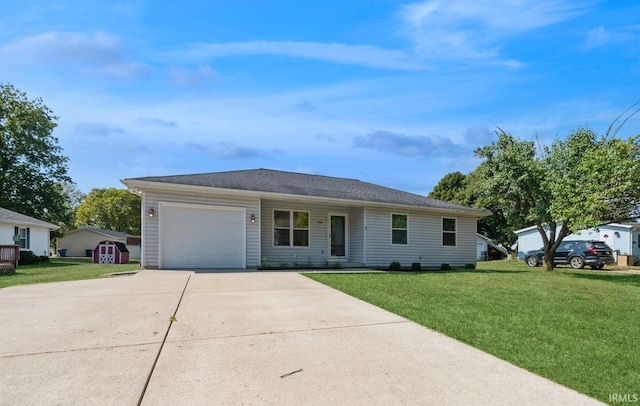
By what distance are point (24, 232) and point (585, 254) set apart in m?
32.7

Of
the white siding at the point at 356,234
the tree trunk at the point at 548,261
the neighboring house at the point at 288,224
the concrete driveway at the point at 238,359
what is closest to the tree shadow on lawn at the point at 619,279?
the tree trunk at the point at 548,261

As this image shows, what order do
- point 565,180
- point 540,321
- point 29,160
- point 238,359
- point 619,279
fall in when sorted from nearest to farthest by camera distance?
point 238,359
point 540,321
point 565,180
point 619,279
point 29,160

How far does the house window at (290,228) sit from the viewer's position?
14026 millimetres

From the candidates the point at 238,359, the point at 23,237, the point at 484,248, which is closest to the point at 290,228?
the point at 238,359

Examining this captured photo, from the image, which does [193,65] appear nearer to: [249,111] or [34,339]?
[249,111]

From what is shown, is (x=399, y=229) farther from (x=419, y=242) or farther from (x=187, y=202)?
(x=187, y=202)

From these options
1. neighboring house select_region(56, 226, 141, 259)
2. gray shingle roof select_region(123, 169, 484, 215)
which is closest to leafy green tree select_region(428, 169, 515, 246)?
gray shingle roof select_region(123, 169, 484, 215)

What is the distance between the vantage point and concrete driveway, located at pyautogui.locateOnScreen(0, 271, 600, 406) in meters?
2.94

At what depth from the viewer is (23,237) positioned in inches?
909

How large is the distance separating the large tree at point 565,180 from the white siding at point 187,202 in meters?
10.2

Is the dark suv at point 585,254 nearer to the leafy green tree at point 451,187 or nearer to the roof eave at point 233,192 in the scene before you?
the roof eave at point 233,192

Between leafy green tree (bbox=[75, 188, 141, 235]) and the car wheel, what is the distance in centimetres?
4362

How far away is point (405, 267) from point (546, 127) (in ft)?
29.3

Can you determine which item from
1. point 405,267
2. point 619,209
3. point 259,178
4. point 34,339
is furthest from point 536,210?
point 34,339
